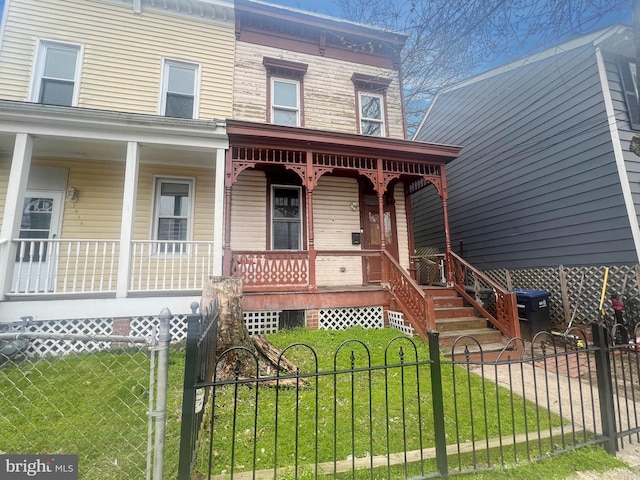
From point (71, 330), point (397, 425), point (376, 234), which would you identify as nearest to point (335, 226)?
point (376, 234)

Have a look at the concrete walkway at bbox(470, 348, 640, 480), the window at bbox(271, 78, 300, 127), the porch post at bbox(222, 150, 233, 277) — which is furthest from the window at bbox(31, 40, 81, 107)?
the concrete walkway at bbox(470, 348, 640, 480)

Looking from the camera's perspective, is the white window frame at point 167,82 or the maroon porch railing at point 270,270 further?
the white window frame at point 167,82

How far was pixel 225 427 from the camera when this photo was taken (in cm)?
298

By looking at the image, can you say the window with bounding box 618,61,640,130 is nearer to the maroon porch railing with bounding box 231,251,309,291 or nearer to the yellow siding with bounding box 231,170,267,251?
the maroon porch railing with bounding box 231,251,309,291

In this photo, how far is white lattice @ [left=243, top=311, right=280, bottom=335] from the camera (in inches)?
264

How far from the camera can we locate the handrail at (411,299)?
5.54 m

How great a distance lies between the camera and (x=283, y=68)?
8703 mm

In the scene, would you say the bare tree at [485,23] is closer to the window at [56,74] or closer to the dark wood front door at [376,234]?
the dark wood front door at [376,234]

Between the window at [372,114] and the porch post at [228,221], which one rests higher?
the window at [372,114]

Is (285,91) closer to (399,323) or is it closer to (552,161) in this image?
(399,323)

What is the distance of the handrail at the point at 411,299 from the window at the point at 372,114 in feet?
14.2

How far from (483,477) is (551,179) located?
8.23m

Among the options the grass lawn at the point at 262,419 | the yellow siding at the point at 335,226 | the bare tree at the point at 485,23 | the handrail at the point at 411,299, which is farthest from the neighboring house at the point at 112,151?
the bare tree at the point at 485,23

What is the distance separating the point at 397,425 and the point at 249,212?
613 centimetres
